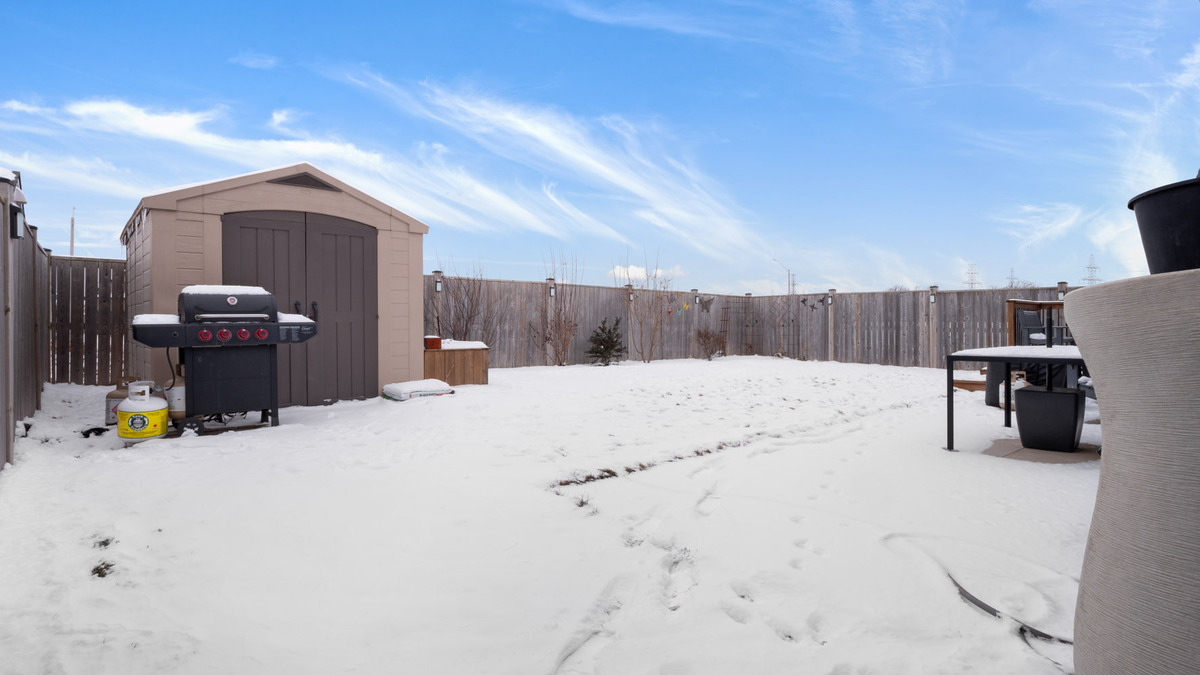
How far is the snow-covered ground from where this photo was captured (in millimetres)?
1273

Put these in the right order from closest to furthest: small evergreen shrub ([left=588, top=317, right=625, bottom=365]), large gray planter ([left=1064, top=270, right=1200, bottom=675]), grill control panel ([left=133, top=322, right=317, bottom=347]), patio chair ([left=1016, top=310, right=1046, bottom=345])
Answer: large gray planter ([left=1064, top=270, right=1200, bottom=675]) < grill control panel ([left=133, top=322, right=317, bottom=347]) < patio chair ([left=1016, top=310, right=1046, bottom=345]) < small evergreen shrub ([left=588, top=317, right=625, bottom=365])

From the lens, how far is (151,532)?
6.57 feet

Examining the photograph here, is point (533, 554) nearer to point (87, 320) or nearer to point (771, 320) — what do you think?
point (87, 320)

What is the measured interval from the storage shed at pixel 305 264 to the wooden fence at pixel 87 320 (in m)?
1.03

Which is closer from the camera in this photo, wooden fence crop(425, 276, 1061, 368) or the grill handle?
the grill handle

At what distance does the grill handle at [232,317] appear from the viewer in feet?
12.4

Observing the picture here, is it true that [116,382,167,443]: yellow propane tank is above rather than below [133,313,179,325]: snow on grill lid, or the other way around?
below

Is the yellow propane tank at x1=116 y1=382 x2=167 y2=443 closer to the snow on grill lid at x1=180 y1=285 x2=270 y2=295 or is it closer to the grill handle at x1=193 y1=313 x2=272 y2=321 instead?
the grill handle at x1=193 y1=313 x2=272 y2=321

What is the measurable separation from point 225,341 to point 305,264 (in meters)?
1.41

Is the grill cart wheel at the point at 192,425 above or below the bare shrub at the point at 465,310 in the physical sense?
below

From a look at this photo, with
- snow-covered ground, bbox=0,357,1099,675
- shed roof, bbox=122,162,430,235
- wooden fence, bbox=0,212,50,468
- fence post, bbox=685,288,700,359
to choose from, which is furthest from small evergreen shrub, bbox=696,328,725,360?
wooden fence, bbox=0,212,50,468

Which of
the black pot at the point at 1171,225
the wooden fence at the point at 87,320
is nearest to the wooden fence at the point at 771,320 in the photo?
the wooden fence at the point at 87,320

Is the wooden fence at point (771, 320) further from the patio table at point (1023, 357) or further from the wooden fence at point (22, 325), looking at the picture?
the patio table at point (1023, 357)

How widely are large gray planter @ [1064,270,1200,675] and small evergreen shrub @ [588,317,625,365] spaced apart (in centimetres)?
886
